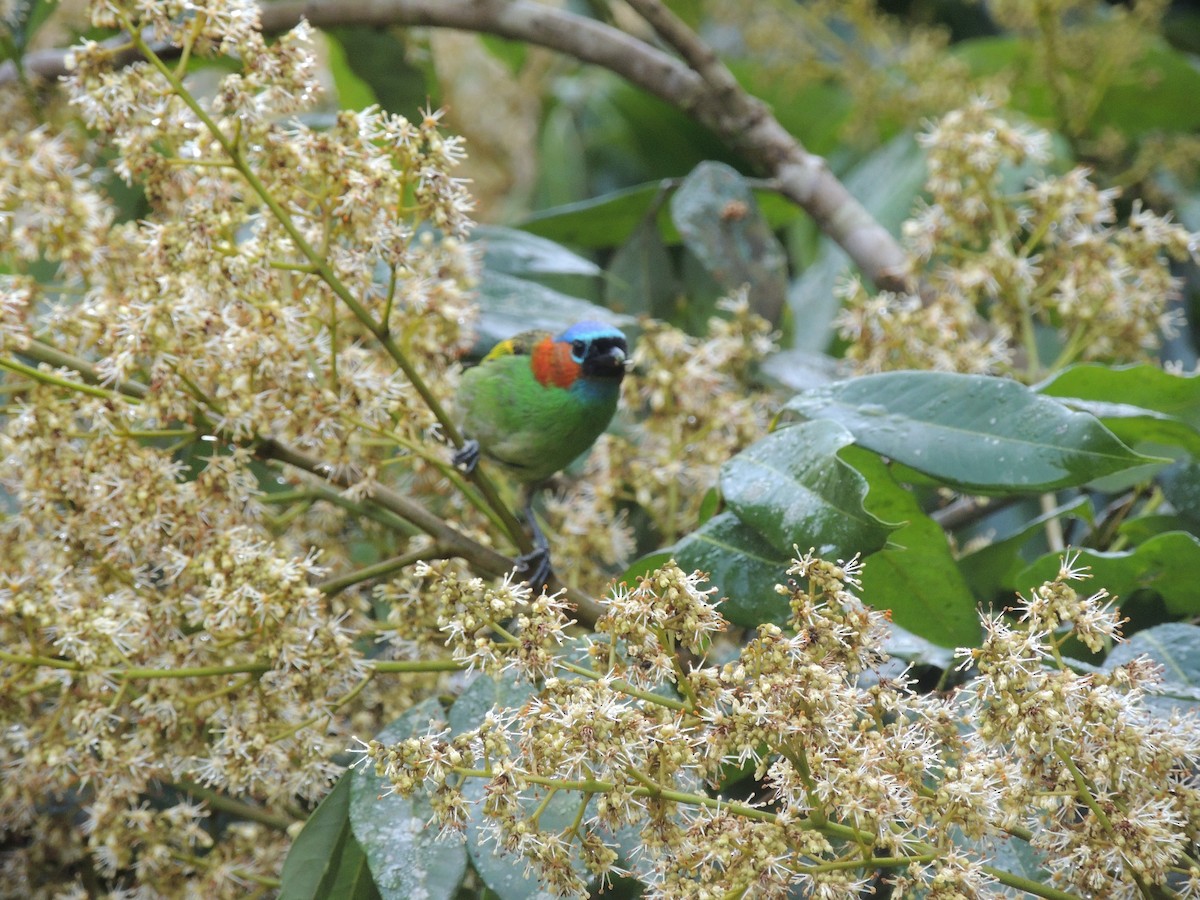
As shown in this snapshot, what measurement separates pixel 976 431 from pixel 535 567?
1.77ft

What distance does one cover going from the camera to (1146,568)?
53.0 inches

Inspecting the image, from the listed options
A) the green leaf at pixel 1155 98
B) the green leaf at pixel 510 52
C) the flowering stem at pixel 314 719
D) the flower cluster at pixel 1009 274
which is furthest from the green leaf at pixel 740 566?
the green leaf at pixel 510 52

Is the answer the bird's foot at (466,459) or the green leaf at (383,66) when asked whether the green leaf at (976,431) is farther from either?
the green leaf at (383,66)

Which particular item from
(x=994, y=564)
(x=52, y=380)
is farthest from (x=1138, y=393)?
(x=52, y=380)

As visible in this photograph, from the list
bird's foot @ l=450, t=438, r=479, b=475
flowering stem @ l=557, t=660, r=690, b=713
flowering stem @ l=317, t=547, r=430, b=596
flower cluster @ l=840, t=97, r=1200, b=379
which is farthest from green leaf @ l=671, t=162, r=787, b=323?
flowering stem @ l=557, t=660, r=690, b=713

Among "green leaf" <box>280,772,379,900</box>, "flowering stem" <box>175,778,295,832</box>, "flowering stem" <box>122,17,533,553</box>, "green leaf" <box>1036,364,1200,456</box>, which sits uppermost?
"flowering stem" <box>122,17,533,553</box>

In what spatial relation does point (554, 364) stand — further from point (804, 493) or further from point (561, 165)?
point (561, 165)

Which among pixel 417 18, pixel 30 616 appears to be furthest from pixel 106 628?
pixel 417 18

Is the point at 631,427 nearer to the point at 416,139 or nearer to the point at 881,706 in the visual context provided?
the point at 416,139

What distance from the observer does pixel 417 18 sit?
225 cm

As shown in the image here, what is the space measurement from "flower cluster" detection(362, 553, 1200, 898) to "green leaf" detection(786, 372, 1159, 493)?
20 centimetres

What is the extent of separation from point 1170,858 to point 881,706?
9.8 inches

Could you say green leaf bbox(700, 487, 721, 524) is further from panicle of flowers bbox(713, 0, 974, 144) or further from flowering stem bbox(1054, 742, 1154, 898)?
panicle of flowers bbox(713, 0, 974, 144)

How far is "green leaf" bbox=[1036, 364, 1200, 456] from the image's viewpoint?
54.4 inches
